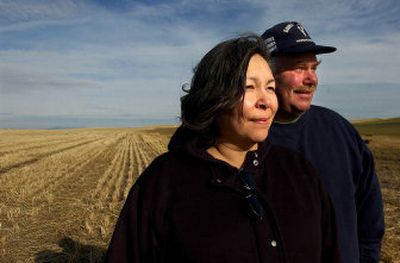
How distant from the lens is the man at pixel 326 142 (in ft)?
10.0

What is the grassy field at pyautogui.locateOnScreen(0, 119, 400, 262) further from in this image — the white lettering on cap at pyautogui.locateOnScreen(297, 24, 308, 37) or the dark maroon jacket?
the dark maroon jacket

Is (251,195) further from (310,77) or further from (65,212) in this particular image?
(65,212)

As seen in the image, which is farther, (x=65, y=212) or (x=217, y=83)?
(x=65, y=212)

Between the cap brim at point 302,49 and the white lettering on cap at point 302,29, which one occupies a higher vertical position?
the white lettering on cap at point 302,29

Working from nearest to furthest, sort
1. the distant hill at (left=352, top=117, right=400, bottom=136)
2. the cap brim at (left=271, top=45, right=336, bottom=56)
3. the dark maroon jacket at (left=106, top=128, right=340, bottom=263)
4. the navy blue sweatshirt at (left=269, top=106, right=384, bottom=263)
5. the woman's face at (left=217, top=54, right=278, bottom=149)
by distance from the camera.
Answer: the dark maroon jacket at (left=106, top=128, right=340, bottom=263) < the woman's face at (left=217, top=54, right=278, bottom=149) < the navy blue sweatshirt at (left=269, top=106, right=384, bottom=263) < the cap brim at (left=271, top=45, right=336, bottom=56) < the distant hill at (left=352, top=117, right=400, bottom=136)

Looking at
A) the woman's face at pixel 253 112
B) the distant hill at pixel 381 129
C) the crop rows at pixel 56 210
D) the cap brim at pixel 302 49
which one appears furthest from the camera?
the distant hill at pixel 381 129

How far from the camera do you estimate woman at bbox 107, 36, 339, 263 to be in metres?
2.38

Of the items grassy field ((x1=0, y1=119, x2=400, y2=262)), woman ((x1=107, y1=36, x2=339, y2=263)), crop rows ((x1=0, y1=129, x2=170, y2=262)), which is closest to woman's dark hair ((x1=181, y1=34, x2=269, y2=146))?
woman ((x1=107, y1=36, x2=339, y2=263))

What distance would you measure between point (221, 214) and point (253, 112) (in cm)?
51

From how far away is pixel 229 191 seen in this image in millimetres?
2463

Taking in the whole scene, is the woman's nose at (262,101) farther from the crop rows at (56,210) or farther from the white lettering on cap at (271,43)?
the crop rows at (56,210)

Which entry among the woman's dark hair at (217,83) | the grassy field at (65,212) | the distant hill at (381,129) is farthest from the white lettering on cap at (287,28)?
the distant hill at (381,129)

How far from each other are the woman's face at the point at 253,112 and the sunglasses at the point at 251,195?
180 mm

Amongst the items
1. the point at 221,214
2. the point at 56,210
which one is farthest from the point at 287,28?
the point at 56,210
